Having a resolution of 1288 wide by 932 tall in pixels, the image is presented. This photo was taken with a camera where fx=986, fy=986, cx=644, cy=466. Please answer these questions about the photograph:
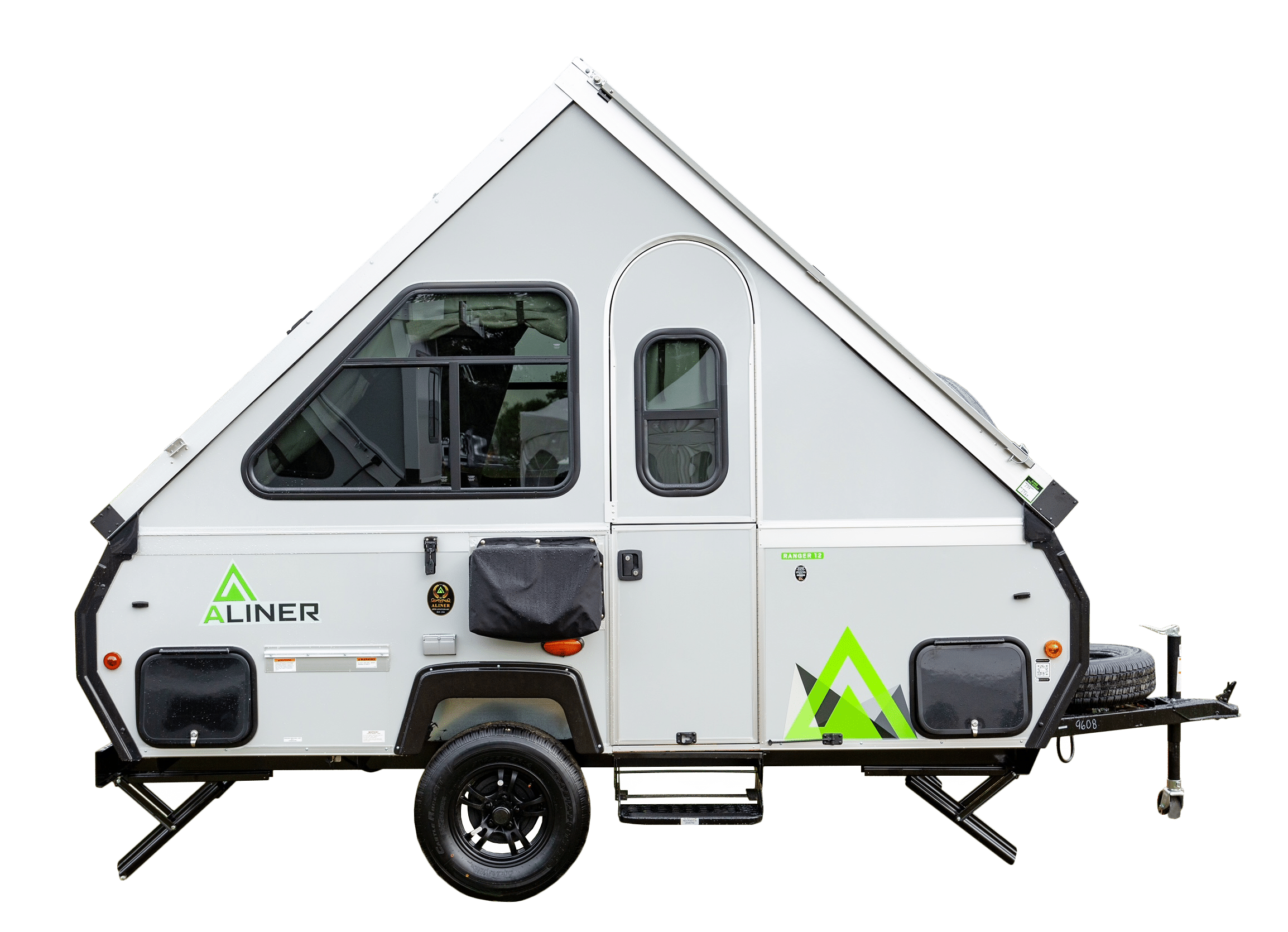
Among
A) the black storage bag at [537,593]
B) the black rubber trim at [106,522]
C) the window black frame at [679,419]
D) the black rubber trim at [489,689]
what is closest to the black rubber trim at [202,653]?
the black rubber trim at [106,522]

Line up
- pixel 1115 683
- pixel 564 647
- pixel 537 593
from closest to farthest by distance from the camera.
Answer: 1. pixel 537 593
2. pixel 564 647
3. pixel 1115 683

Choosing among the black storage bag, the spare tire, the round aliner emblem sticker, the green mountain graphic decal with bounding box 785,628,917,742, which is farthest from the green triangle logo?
the spare tire

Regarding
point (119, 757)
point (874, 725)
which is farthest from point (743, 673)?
point (119, 757)

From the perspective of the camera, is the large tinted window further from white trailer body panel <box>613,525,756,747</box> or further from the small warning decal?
the small warning decal

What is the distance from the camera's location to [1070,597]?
4.25 metres

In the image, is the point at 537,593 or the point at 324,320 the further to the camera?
the point at 324,320

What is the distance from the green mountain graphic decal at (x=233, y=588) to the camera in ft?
14.0

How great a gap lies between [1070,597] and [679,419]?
1.85 metres

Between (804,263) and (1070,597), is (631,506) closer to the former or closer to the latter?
(804,263)

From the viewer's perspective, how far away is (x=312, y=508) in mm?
4270

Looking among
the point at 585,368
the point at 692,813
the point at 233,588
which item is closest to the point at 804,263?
the point at 585,368

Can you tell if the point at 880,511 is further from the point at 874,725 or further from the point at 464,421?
the point at 464,421

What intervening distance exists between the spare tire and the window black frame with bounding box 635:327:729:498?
190 cm

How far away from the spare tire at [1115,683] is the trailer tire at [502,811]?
2.30m
